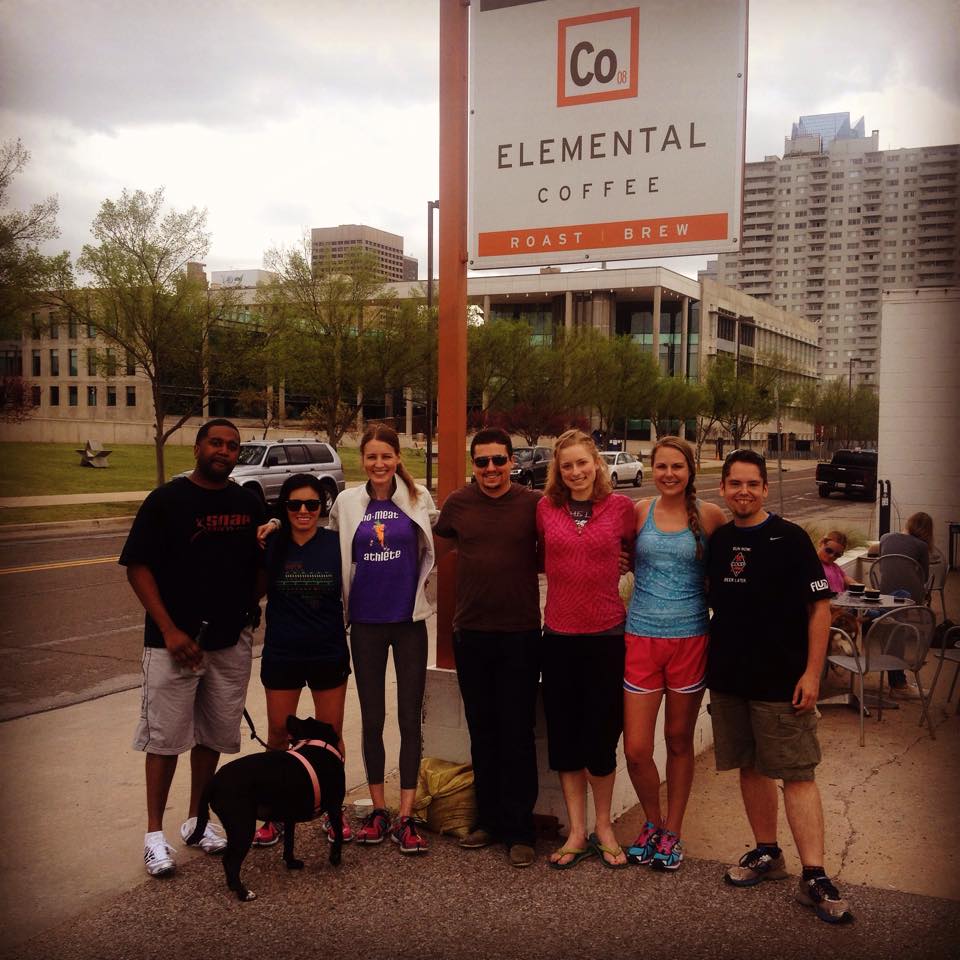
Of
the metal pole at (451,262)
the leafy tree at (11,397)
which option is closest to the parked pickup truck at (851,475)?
the metal pole at (451,262)

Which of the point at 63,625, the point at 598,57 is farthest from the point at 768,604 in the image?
the point at 63,625

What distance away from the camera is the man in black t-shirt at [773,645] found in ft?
11.4

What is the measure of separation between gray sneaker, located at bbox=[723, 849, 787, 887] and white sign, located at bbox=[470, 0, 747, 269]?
8.28 feet

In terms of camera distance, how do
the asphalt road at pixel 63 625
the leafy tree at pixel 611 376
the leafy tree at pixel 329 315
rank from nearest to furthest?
1. the asphalt road at pixel 63 625
2. the leafy tree at pixel 329 315
3. the leafy tree at pixel 611 376

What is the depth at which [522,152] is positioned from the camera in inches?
171

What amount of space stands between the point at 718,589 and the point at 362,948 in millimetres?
1822

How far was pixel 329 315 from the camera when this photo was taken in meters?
26.9

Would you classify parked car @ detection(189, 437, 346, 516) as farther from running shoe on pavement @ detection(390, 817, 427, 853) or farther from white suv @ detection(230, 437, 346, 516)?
running shoe on pavement @ detection(390, 817, 427, 853)

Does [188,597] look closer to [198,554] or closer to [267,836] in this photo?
[198,554]

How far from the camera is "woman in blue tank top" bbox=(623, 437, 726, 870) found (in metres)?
3.68

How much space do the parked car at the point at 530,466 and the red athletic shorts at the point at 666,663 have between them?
974 inches

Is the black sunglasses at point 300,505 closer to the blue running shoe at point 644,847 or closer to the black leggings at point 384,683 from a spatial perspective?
the black leggings at point 384,683

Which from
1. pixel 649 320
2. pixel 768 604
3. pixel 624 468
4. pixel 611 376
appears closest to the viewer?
pixel 768 604

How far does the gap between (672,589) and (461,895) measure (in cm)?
143
